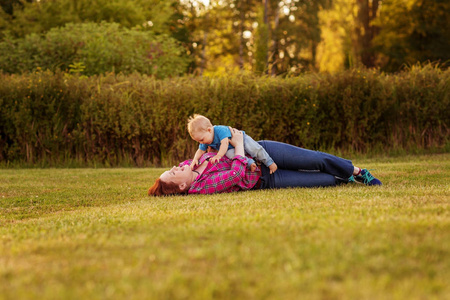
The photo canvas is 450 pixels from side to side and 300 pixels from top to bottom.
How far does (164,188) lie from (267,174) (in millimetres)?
1409

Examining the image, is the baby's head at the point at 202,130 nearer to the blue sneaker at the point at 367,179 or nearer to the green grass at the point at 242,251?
the green grass at the point at 242,251

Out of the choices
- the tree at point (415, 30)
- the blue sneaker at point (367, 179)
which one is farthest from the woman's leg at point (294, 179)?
the tree at point (415, 30)

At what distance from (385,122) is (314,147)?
2.02 metres

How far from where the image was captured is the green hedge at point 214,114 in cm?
1212

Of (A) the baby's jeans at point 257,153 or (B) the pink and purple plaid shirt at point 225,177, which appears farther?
(A) the baby's jeans at point 257,153

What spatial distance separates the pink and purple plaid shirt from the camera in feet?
20.0

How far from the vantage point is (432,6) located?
29234 mm

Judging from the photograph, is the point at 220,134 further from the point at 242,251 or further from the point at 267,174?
the point at 242,251

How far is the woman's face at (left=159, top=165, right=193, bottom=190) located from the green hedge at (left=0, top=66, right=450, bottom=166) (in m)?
5.60

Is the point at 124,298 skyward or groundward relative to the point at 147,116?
groundward

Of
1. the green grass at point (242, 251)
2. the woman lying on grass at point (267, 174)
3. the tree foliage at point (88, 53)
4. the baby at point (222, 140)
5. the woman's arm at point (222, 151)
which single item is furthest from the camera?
the tree foliage at point (88, 53)

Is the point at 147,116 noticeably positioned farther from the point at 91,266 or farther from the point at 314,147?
the point at 91,266

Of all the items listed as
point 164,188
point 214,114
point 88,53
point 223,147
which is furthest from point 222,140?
point 88,53

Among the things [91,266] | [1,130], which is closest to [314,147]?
[1,130]
